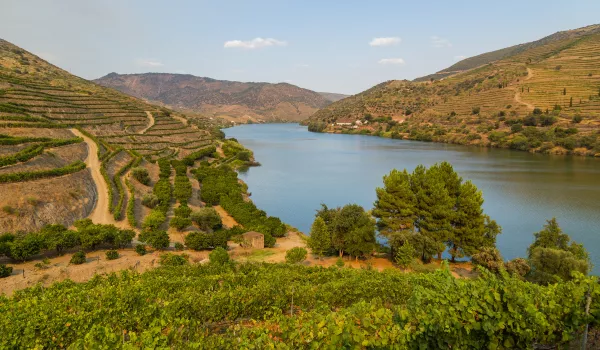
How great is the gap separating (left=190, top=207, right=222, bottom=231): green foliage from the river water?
11050mm

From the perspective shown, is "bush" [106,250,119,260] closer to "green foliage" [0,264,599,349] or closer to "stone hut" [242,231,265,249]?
"green foliage" [0,264,599,349]

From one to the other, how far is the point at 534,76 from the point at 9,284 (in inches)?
6344

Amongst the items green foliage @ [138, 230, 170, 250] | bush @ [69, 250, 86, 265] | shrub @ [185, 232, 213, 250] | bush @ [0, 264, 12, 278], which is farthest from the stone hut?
bush @ [0, 264, 12, 278]

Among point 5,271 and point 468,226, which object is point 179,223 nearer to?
point 5,271

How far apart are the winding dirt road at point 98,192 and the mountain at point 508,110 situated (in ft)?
320

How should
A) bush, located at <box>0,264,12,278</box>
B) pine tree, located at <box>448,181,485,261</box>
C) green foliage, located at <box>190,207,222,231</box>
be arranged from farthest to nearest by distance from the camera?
green foliage, located at <box>190,207,222,231</box>, pine tree, located at <box>448,181,485,261</box>, bush, located at <box>0,264,12,278</box>

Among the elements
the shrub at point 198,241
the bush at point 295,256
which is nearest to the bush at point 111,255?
the shrub at point 198,241

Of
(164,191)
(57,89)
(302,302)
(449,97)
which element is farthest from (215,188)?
(449,97)

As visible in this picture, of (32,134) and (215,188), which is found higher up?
(32,134)

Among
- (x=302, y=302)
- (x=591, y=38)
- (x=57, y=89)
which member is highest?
(x=591, y=38)

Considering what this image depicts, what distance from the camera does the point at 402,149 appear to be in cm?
10119

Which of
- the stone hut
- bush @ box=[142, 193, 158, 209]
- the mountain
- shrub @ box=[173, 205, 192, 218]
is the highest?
the mountain

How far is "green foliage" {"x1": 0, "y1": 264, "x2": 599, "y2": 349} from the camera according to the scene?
7320 mm

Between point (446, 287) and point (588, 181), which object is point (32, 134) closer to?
point (446, 287)
